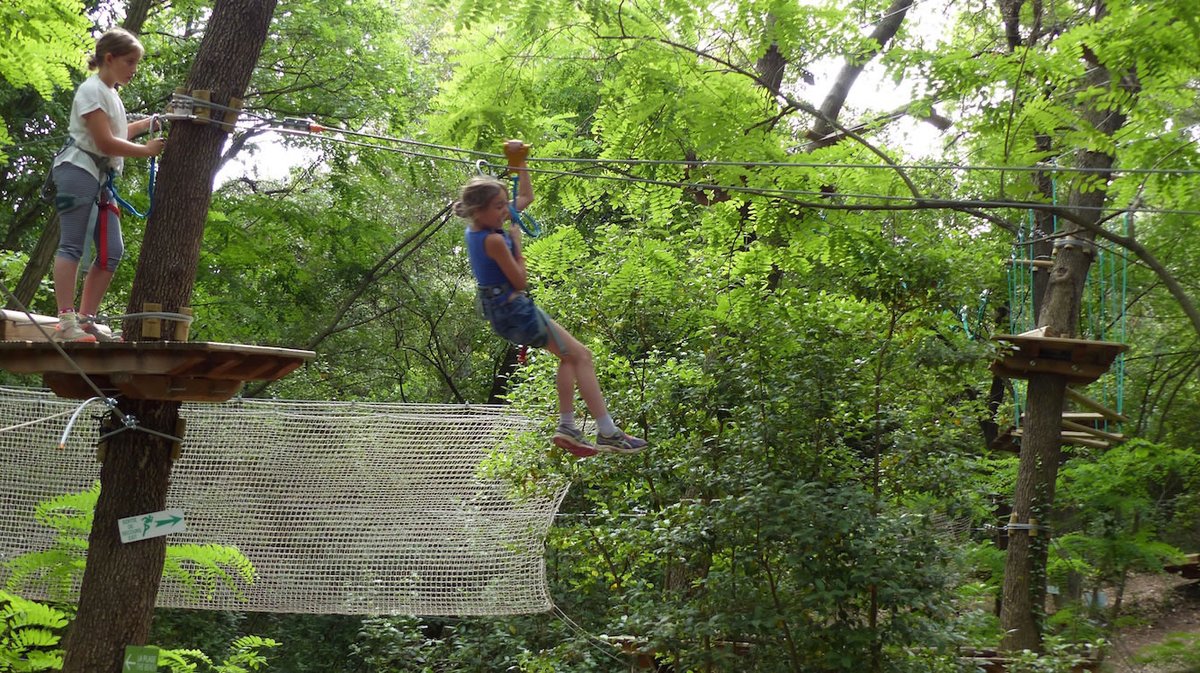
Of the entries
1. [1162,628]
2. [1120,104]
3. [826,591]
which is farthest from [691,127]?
[1162,628]

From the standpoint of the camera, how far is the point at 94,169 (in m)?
3.67

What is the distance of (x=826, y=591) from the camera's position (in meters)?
4.72

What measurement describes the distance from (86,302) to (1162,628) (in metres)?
9.35

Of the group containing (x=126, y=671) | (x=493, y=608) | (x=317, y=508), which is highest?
(x=317, y=508)

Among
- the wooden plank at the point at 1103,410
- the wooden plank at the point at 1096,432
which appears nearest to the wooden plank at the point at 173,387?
the wooden plank at the point at 1103,410

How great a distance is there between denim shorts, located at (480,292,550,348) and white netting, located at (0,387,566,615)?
87.0 inches

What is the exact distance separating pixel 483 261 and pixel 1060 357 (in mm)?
4335

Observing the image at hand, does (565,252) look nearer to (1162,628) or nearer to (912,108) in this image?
(912,108)

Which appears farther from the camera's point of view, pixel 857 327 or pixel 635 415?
pixel 635 415

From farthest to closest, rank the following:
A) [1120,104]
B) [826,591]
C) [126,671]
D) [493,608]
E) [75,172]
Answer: [493,608]
[826,591]
[1120,104]
[126,671]
[75,172]

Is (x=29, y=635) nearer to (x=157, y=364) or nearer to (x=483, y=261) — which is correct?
(x=157, y=364)

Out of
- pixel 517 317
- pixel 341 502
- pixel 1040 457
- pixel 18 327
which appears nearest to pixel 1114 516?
pixel 1040 457

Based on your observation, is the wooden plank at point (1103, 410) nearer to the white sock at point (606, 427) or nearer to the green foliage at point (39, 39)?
the white sock at point (606, 427)

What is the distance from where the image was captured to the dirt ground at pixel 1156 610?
9133 millimetres
